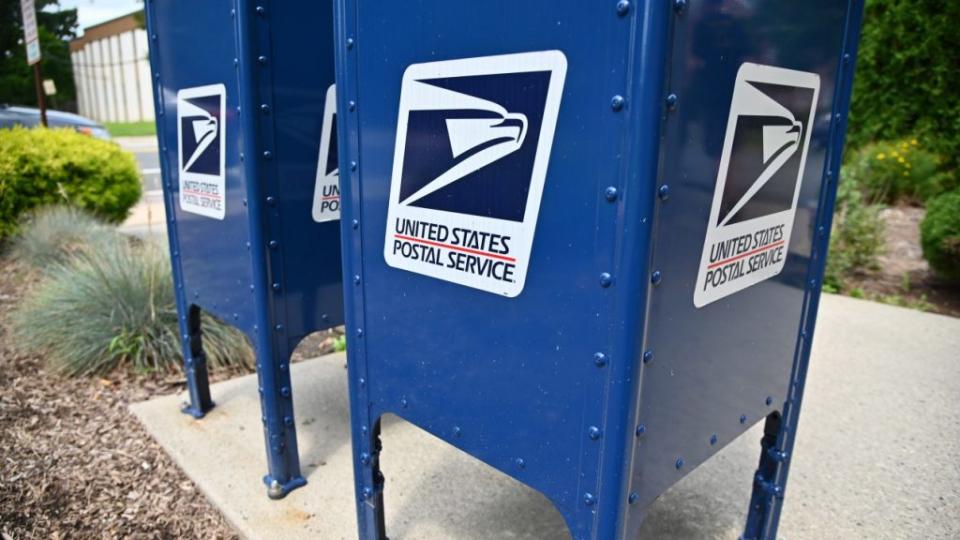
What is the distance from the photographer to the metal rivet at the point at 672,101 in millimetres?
1119

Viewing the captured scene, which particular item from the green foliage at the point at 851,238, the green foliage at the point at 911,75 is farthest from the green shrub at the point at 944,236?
the green foliage at the point at 911,75

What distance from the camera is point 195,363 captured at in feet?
10.2

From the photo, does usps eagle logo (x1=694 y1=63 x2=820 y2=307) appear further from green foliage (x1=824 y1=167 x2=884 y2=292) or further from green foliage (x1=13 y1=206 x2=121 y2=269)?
green foliage (x1=13 y1=206 x2=121 y2=269)

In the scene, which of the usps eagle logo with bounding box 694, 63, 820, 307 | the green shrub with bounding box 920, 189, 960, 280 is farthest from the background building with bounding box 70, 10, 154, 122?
the usps eagle logo with bounding box 694, 63, 820, 307

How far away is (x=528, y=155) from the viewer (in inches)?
50.4

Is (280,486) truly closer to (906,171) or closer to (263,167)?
(263,167)

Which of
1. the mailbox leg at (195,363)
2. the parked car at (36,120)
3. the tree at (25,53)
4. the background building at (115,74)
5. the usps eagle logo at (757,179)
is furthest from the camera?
the background building at (115,74)

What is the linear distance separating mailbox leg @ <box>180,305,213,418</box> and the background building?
147 feet

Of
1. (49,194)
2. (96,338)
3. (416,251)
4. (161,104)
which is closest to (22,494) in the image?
(96,338)

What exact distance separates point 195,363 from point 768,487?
2.69 metres

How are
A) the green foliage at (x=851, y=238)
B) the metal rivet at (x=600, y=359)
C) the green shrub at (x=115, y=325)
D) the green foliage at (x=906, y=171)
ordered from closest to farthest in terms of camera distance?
the metal rivet at (x=600, y=359)
the green shrub at (x=115, y=325)
the green foliage at (x=851, y=238)
the green foliage at (x=906, y=171)

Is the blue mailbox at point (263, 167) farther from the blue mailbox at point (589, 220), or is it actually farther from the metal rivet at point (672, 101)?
the metal rivet at point (672, 101)

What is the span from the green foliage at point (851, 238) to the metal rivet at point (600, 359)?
5520 millimetres

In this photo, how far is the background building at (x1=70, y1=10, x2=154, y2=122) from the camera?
4231 cm
